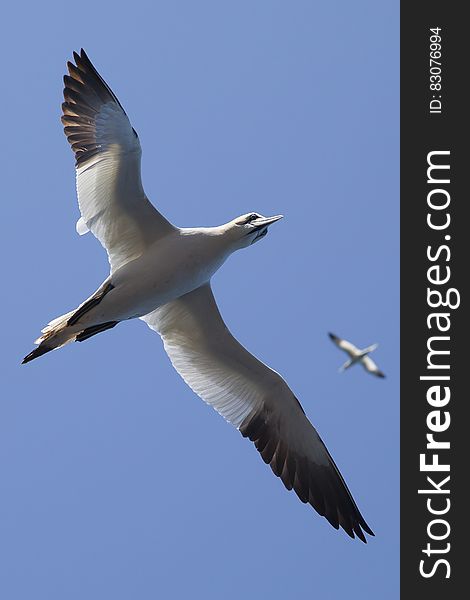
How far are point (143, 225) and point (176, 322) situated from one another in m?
1.36

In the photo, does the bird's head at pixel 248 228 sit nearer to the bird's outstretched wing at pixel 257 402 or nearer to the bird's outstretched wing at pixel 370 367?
the bird's outstretched wing at pixel 257 402

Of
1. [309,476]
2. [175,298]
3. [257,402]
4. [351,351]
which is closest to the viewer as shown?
[175,298]

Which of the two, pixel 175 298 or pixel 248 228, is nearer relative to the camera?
pixel 248 228

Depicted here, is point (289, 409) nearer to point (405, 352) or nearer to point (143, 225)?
point (405, 352)

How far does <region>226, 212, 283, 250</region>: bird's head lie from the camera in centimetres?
1320

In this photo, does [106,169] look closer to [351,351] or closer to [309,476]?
[309,476]

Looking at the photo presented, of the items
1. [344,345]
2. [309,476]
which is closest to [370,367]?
[344,345]

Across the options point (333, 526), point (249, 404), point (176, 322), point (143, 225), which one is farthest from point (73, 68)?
point (333, 526)

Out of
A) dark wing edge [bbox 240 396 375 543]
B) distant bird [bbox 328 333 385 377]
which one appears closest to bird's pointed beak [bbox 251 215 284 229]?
dark wing edge [bbox 240 396 375 543]

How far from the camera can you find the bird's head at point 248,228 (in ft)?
43.3

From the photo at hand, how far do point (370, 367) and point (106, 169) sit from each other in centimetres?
1389

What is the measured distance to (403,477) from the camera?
46.9 feet

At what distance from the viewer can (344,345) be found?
25.1m

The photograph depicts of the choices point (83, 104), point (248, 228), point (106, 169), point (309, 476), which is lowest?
point (309, 476)
